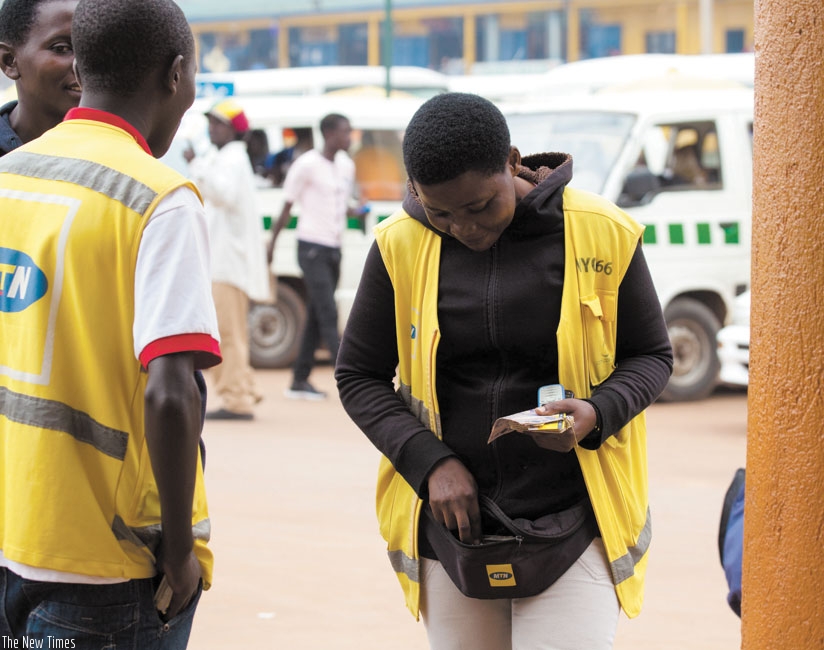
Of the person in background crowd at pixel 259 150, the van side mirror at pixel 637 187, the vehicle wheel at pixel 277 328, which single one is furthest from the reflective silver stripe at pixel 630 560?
the person in background crowd at pixel 259 150

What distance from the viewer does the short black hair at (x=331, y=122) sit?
35.0ft

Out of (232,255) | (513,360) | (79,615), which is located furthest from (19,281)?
(232,255)

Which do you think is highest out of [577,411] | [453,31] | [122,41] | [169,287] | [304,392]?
[453,31]

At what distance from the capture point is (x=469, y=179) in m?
2.63

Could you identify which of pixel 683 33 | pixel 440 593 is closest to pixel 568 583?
pixel 440 593

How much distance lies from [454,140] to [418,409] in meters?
0.62

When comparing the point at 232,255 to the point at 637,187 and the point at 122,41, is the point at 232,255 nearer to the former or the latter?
the point at 637,187

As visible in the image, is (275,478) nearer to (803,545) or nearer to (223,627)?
(223,627)

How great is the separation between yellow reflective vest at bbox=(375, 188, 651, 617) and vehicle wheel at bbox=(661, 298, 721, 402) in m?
8.14

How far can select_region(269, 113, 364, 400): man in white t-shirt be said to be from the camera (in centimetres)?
1054

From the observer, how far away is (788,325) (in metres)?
2.53

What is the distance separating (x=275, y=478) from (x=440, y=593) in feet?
16.5

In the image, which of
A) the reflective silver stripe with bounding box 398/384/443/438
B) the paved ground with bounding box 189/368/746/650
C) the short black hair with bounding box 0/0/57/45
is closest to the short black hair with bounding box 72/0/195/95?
the short black hair with bounding box 0/0/57/45

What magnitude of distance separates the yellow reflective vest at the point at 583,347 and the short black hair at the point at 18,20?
1.05 metres
